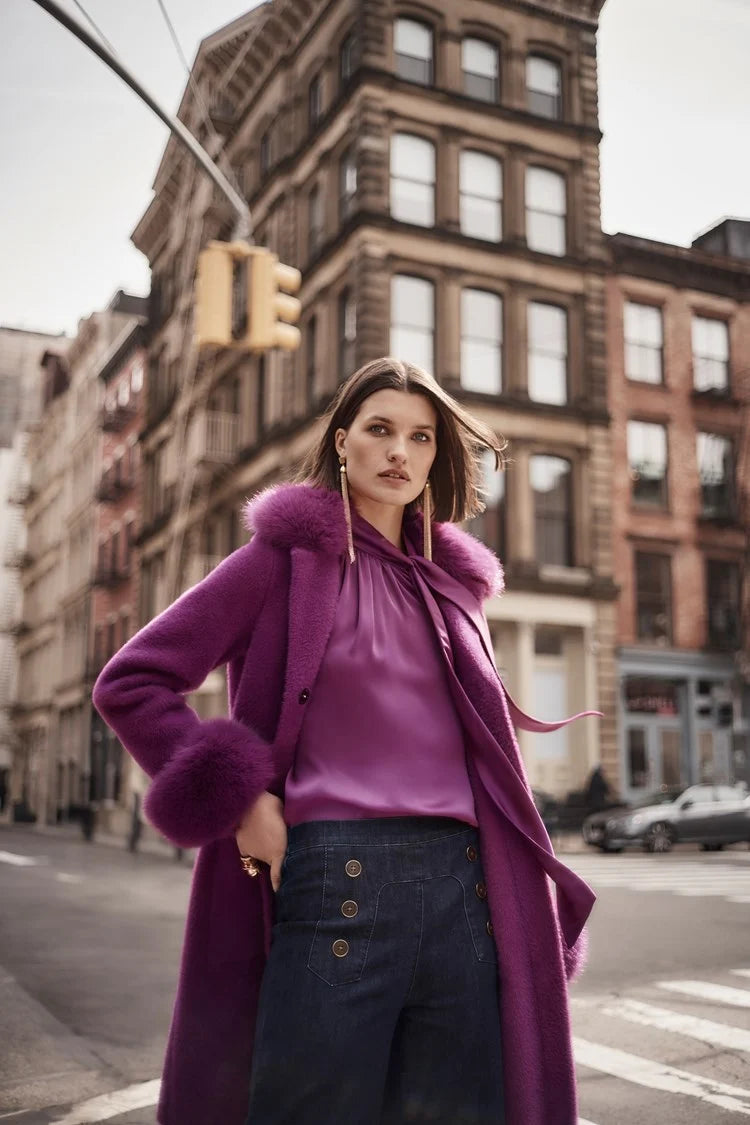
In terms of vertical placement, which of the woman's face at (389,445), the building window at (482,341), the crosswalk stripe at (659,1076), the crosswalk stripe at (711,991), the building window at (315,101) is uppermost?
the building window at (315,101)

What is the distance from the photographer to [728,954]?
7617 mm

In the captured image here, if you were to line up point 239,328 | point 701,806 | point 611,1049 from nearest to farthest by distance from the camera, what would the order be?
1. point 611,1049
2. point 701,806
3. point 239,328

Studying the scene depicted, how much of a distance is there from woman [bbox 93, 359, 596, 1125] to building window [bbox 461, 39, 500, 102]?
21985 millimetres

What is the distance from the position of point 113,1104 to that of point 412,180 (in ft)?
76.4

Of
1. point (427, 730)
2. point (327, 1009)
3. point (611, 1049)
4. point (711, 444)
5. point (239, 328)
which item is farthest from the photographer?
point (711, 444)

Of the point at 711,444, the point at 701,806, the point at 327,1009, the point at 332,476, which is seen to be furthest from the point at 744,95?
the point at 711,444

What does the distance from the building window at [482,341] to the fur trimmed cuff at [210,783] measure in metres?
23.5

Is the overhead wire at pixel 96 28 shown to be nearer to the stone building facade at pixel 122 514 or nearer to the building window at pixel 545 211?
the building window at pixel 545 211

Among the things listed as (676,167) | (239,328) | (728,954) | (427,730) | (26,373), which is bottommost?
(728,954)

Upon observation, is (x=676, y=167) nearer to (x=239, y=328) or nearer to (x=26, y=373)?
(x=26, y=373)

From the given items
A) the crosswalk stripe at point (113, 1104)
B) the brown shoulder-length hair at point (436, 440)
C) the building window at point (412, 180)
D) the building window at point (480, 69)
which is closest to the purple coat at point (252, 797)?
the brown shoulder-length hair at point (436, 440)

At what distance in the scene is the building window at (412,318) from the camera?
24.7m

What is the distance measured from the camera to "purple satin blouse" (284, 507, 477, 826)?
2182mm

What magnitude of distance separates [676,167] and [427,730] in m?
5.05
